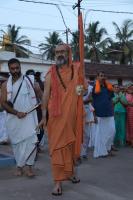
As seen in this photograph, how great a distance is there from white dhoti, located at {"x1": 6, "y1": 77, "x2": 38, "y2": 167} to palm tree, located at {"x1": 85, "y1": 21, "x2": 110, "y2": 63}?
52.5 meters

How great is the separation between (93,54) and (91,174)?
5371 cm

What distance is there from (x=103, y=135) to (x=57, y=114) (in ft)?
13.2

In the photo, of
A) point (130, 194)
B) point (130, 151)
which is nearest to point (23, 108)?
point (130, 194)

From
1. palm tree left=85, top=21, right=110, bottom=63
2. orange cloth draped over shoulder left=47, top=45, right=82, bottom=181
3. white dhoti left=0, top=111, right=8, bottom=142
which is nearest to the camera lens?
orange cloth draped over shoulder left=47, top=45, right=82, bottom=181

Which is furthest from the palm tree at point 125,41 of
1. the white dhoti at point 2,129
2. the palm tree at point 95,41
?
the white dhoti at point 2,129

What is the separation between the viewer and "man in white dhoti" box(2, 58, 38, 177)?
26.2 ft

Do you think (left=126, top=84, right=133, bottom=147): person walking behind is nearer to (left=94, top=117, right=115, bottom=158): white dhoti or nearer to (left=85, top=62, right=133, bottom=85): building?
(left=94, top=117, right=115, bottom=158): white dhoti

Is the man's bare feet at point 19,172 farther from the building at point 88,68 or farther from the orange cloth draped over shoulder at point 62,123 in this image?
the building at point 88,68

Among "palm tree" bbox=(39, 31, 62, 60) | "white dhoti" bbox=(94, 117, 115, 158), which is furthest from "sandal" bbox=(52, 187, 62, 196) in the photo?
"palm tree" bbox=(39, 31, 62, 60)

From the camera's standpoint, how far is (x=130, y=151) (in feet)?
38.5

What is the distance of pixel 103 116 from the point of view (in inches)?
424

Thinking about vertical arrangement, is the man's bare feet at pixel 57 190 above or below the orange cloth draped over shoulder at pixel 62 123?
below

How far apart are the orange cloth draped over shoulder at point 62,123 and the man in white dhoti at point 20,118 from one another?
103cm

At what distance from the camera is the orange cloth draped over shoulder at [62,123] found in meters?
6.91
